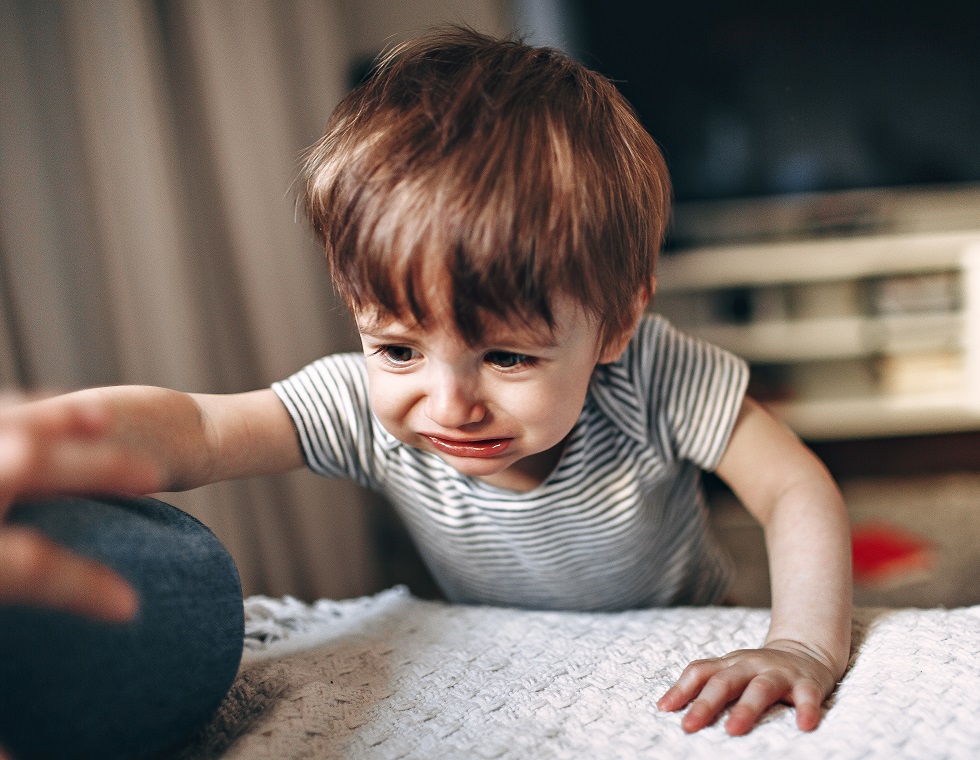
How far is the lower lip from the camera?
59cm

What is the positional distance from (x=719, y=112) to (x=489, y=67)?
133 centimetres

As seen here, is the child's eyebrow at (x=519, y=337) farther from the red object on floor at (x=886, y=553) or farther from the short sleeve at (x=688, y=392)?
the red object on floor at (x=886, y=553)

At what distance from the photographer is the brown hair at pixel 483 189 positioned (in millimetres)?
516

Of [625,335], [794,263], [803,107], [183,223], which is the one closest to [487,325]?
[625,335]

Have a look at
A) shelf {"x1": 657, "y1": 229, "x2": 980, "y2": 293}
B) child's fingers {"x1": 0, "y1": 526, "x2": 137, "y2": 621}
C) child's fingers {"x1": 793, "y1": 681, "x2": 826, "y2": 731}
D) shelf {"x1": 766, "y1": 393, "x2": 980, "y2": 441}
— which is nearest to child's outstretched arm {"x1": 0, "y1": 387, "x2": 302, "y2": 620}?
child's fingers {"x1": 0, "y1": 526, "x2": 137, "y2": 621}

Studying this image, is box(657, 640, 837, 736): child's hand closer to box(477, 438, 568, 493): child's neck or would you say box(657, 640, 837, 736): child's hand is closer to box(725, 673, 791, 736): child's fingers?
box(725, 673, 791, 736): child's fingers

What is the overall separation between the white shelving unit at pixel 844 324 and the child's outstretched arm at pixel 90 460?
4.54 feet

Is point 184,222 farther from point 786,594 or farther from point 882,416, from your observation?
point 882,416

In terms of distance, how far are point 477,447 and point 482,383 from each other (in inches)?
2.4

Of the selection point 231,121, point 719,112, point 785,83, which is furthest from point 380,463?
point 785,83

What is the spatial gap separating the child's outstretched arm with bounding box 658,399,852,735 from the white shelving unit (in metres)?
1.11

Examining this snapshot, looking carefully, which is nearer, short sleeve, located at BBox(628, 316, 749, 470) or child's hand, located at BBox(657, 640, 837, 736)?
child's hand, located at BBox(657, 640, 837, 736)

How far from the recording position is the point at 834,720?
1.45ft

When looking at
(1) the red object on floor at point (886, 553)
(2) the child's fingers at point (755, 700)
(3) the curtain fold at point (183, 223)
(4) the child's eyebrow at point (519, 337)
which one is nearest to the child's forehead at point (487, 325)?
(4) the child's eyebrow at point (519, 337)
